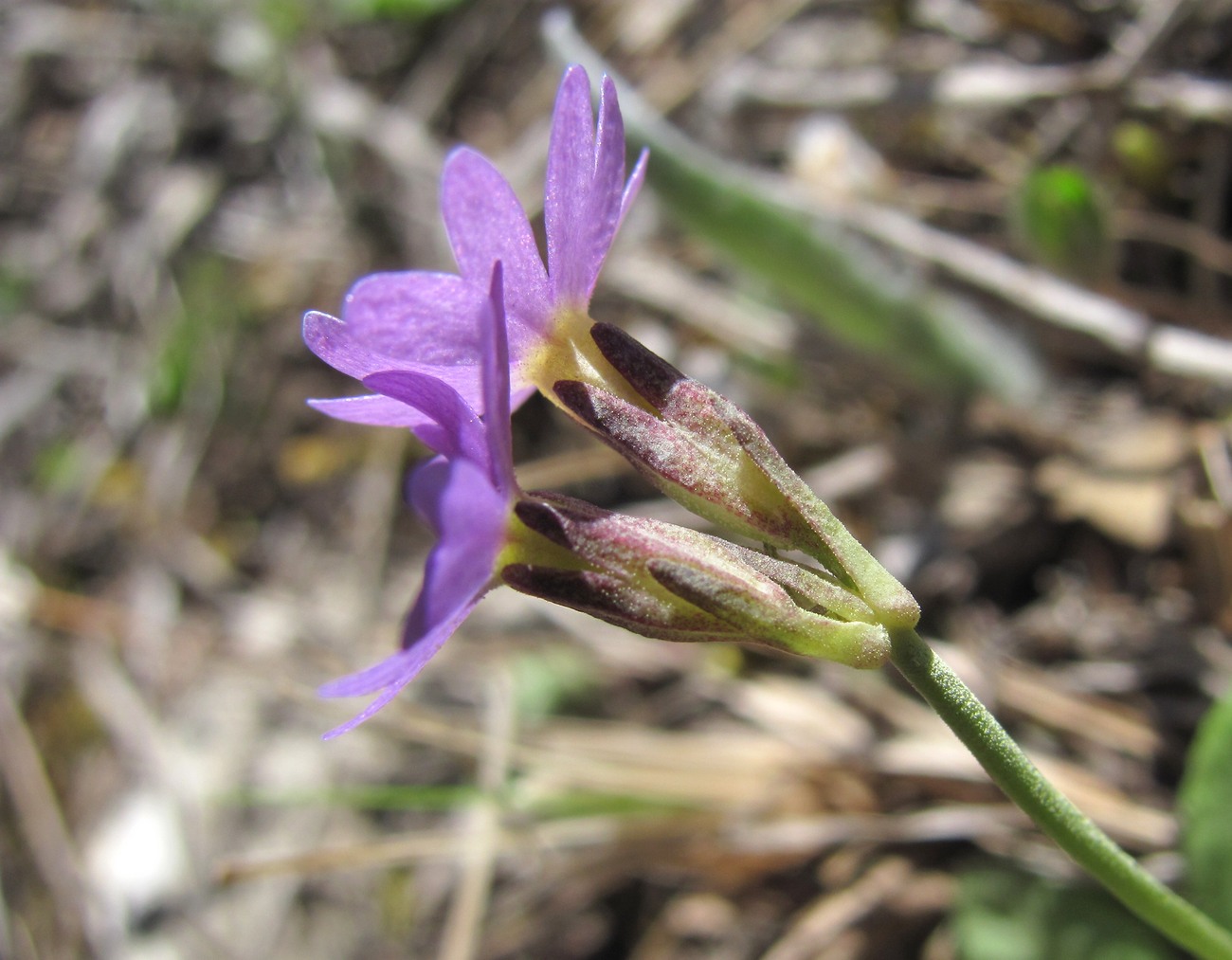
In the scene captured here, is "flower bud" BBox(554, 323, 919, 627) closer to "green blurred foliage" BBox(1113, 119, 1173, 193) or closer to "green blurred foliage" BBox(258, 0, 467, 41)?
"green blurred foliage" BBox(1113, 119, 1173, 193)

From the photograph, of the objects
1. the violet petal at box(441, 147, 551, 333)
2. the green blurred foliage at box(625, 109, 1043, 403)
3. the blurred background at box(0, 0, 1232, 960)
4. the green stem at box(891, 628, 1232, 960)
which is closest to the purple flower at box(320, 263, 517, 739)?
the violet petal at box(441, 147, 551, 333)

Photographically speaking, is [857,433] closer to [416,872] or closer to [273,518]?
[416,872]

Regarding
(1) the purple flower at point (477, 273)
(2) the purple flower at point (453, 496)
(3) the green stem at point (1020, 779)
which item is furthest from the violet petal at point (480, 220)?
(3) the green stem at point (1020, 779)

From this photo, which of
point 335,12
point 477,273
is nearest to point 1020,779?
point 477,273

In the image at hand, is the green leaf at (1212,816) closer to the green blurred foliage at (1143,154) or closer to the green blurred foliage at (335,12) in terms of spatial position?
the green blurred foliage at (1143,154)

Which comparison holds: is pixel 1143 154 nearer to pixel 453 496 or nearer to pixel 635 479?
pixel 635 479

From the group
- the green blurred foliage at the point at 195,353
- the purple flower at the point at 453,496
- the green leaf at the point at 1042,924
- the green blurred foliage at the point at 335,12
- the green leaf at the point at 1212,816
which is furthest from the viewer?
the green blurred foliage at the point at 195,353
